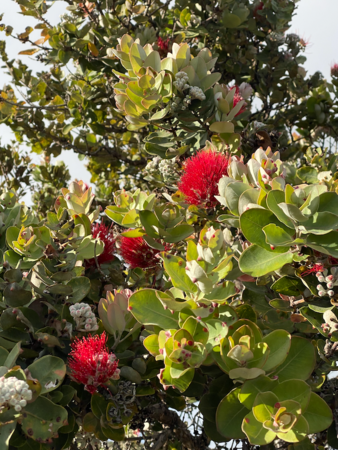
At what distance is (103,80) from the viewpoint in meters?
3.06

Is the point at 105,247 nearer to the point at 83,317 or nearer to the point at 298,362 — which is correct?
the point at 83,317

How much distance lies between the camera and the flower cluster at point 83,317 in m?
1.12

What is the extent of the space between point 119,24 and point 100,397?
2251mm

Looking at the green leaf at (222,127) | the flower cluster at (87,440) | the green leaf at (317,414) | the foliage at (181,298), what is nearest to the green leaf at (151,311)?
the foliage at (181,298)

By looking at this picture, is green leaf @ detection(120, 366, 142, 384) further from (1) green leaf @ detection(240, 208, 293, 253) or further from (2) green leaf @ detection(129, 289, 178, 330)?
(1) green leaf @ detection(240, 208, 293, 253)

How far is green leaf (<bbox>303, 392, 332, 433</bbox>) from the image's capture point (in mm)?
901

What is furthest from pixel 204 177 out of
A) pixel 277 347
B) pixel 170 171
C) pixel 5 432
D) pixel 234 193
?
pixel 5 432

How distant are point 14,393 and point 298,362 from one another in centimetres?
59

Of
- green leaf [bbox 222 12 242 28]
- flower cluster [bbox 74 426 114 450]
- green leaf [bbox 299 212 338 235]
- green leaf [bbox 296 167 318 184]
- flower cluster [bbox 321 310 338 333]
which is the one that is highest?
green leaf [bbox 222 12 242 28]

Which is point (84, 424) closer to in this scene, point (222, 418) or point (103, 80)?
point (222, 418)

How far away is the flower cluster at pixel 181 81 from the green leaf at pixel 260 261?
29.0 inches

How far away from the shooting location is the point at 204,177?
128 centimetres

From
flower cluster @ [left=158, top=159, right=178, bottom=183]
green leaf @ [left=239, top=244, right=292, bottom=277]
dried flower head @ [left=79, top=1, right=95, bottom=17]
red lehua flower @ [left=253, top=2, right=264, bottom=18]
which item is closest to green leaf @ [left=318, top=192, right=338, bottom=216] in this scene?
green leaf @ [left=239, top=244, right=292, bottom=277]

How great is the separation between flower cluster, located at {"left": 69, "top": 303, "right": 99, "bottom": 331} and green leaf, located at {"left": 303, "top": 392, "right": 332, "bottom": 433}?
1.74 feet
